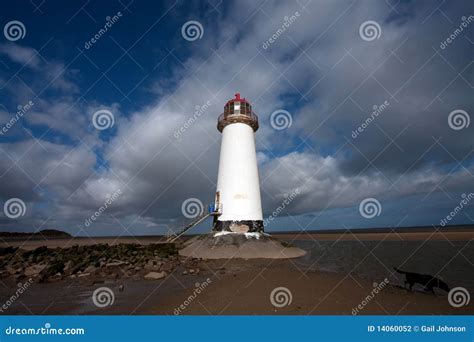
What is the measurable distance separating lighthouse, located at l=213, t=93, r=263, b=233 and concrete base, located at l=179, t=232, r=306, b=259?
0.79m

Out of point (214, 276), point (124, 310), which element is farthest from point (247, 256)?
point (124, 310)

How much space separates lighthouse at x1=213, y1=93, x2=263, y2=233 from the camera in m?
21.9

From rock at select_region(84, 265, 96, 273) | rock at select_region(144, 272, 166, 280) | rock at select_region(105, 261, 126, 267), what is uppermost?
rock at select_region(105, 261, 126, 267)

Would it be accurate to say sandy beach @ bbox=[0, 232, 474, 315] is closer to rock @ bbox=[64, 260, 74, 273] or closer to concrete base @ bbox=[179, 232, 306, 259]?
rock @ bbox=[64, 260, 74, 273]

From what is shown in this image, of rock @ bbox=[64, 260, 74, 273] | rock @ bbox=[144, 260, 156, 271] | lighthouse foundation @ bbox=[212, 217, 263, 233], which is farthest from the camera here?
lighthouse foundation @ bbox=[212, 217, 263, 233]

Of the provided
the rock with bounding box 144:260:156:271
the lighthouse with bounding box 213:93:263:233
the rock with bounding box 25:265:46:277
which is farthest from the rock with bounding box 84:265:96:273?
the lighthouse with bounding box 213:93:263:233

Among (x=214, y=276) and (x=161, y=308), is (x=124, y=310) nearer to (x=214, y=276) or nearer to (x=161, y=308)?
(x=161, y=308)

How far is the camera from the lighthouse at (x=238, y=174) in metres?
21.9

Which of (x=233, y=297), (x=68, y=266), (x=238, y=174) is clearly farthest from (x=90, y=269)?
(x=238, y=174)

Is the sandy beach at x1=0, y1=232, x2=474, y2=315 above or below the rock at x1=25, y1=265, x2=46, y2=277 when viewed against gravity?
below

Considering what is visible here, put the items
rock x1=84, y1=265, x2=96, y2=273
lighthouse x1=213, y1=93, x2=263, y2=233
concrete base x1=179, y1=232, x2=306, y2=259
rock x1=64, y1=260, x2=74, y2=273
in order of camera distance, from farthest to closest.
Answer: lighthouse x1=213, y1=93, x2=263, y2=233, concrete base x1=179, y1=232, x2=306, y2=259, rock x1=84, y1=265, x2=96, y2=273, rock x1=64, y1=260, x2=74, y2=273

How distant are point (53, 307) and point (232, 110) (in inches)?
782

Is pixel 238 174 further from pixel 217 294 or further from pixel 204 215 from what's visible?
pixel 217 294

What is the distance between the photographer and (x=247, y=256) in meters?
19.7
